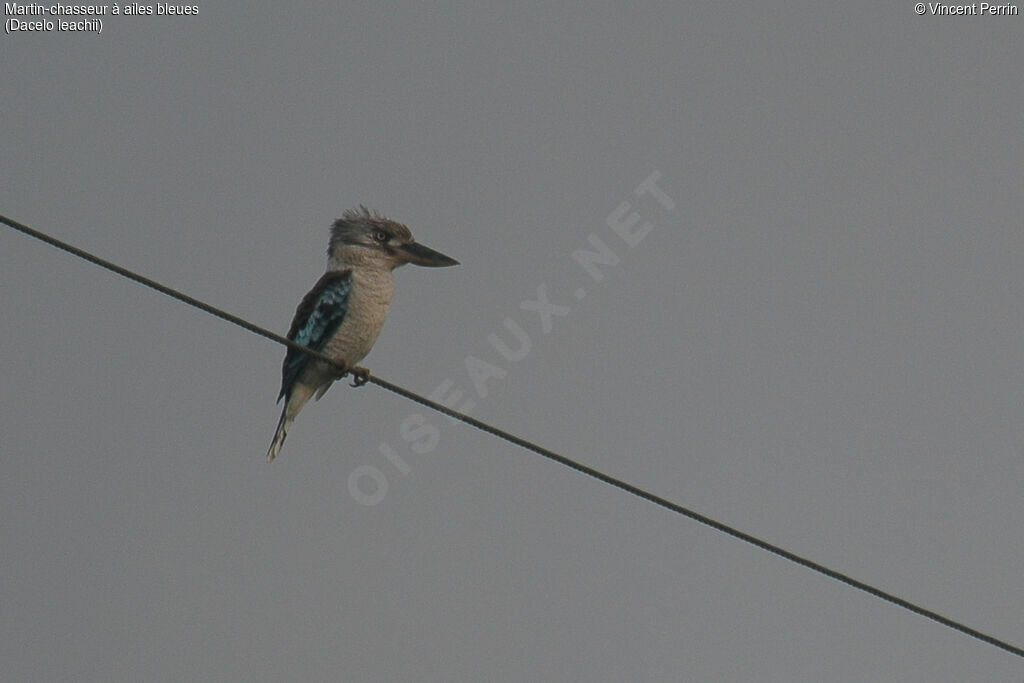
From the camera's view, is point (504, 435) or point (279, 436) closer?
point (504, 435)

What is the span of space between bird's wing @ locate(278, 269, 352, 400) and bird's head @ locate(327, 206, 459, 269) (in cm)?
20

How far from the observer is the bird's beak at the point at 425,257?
28.0 feet

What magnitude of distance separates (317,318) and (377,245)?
0.66 m

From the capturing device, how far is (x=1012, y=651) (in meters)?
4.96

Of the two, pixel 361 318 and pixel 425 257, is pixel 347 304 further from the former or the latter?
pixel 425 257

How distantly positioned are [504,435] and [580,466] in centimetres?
28

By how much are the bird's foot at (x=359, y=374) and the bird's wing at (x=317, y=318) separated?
10.8 inches

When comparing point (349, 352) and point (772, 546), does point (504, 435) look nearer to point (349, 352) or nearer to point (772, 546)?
point (772, 546)

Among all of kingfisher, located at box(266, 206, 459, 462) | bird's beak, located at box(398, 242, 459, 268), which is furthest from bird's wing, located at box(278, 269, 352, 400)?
bird's beak, located at box(398, 242, 459, 268)

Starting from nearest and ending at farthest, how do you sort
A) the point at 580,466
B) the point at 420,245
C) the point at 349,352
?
the point at 580,466
the point at 349,352
the point at 420,245

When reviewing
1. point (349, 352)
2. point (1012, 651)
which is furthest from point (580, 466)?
point (349, 352)

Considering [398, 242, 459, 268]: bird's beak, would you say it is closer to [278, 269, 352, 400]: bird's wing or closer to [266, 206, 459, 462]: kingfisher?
[266, 206, 459, 462]: kingfisher

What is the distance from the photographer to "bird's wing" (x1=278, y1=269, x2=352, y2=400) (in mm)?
Result: 8000

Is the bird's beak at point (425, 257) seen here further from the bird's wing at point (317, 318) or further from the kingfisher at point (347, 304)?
the bird's wing at point (317, 318)
